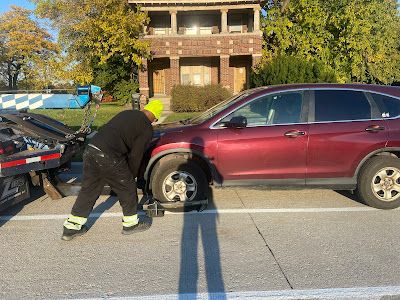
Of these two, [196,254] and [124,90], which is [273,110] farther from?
[124,90]

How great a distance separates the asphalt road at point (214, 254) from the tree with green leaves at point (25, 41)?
43.7 metres

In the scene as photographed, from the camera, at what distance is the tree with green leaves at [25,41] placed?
1768 inches

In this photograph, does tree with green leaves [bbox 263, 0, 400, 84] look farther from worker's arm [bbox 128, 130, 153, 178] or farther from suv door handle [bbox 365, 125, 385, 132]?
worker's arm [bbox 128, 130, 153, 178]

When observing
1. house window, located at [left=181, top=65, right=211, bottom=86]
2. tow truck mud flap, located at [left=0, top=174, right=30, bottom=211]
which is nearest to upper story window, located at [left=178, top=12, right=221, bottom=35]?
house window, located at [left=181, top=65, right=211, bottom=86]

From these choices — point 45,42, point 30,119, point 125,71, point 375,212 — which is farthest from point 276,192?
point 45,42

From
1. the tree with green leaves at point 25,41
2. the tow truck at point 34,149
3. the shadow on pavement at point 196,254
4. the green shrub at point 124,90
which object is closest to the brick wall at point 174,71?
the green shrub at point 124,90

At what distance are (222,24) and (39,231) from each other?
78.0 ft

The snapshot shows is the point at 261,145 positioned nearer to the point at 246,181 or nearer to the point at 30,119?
the point at 246,181

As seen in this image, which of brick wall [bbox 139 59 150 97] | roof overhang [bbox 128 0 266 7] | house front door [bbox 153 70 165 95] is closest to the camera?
roof overhang [bbox 128 0 266 7]

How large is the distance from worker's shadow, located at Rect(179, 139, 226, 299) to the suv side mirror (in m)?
0.47

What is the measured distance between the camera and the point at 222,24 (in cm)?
2583

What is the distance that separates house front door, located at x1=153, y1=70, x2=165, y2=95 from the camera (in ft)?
96.1

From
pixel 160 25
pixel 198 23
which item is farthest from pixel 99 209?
pixel 198 23

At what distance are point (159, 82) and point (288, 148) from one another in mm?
25439
